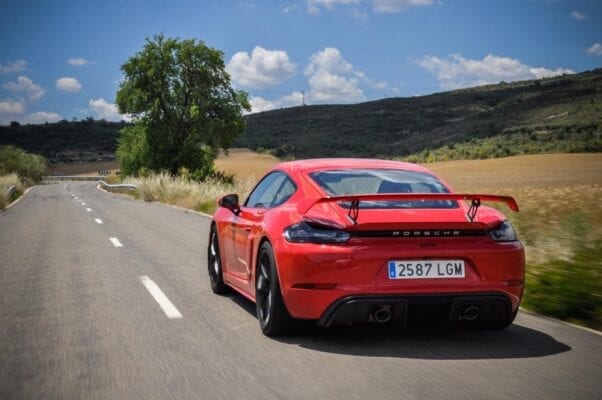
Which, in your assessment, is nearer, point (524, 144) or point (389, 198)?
point (389, 198)

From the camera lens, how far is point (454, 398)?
3898 millimetres

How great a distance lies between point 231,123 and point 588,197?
A: 110ft

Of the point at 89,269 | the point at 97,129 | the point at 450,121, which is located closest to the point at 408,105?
the point at 450,121

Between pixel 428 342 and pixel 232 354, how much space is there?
57.0 inches

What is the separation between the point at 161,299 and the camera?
7.25 metres

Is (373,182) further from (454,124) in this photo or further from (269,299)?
(454,124)

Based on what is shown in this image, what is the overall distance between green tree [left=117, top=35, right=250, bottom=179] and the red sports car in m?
41.2

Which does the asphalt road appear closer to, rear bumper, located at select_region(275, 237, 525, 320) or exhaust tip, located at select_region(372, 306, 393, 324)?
exhaust tip, located at select_region(372, 306, 393, 324)

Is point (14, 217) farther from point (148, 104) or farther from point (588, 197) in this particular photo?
point (148, 104)

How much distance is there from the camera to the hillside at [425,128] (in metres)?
63.9

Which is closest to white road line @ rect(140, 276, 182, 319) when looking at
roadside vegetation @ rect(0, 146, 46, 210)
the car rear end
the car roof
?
the car roof

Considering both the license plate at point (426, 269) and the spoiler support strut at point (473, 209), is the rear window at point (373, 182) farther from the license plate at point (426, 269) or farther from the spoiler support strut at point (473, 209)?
the license plate at point (426, 269)

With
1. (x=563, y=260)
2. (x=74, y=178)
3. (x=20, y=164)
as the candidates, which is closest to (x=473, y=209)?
(x=563, y=260)

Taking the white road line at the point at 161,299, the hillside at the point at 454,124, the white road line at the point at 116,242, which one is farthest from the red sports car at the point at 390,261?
the hillside at the point at 454,124
